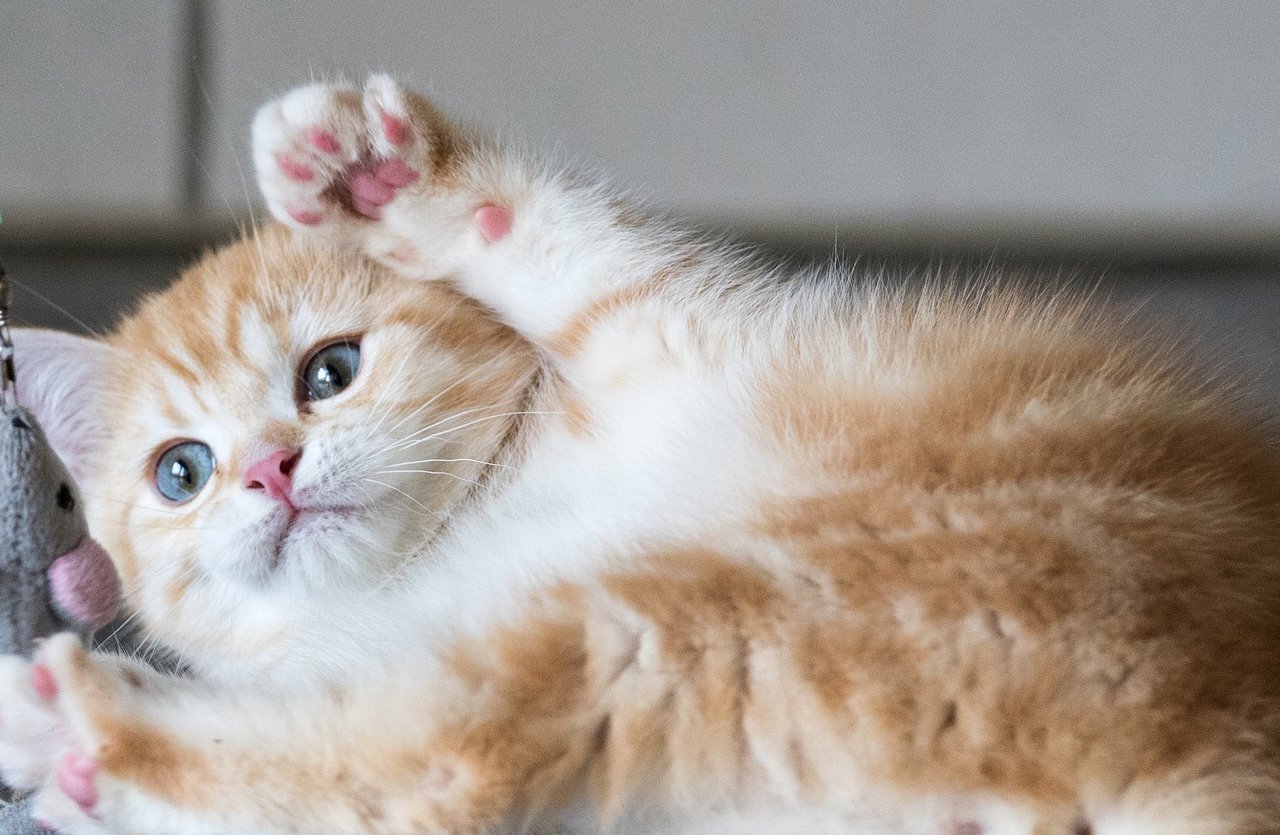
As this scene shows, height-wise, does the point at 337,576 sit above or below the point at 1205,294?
below

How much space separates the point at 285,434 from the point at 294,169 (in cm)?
23

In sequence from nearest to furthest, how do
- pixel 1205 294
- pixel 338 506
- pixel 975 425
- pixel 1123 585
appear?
pixel 1123 585 < pixel 975 425 < pixel 338 506 < pixel 1205 294

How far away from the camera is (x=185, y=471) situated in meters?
1.13

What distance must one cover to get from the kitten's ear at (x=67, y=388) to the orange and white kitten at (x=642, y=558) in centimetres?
18

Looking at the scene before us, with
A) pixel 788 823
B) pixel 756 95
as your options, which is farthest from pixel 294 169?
pixel 756 95

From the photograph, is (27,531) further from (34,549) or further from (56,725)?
(56,725)

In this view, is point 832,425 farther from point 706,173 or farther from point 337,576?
point 706,173

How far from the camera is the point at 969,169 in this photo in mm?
2408

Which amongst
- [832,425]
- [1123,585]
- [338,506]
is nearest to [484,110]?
[338,506]

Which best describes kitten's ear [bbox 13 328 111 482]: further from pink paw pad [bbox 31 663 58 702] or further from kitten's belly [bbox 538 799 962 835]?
kitten's belly [bbox 538 799 962 835]

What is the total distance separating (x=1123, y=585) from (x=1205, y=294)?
149cm

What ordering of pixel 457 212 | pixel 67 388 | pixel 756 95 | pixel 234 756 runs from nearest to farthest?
pixel 234 756
pixel 457 212
pixel 67 388
pixel 756 95

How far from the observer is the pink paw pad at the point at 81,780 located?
684 millimetres

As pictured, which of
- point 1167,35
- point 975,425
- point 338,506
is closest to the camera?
point 975,425
